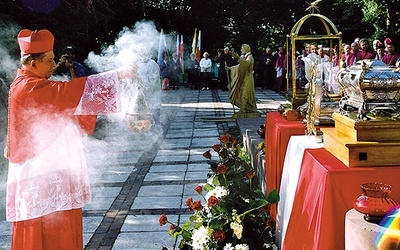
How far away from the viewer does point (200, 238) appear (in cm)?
340

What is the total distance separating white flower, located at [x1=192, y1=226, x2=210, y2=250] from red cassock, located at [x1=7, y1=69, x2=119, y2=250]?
2.54 ft

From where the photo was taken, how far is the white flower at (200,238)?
339 cm

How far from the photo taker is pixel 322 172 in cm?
252

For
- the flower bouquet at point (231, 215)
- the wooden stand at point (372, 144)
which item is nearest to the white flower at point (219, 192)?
the flower bouquet at point (231, 215)

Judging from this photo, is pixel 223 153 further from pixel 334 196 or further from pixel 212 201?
pixel 334 196

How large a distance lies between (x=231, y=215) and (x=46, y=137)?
1.27 m

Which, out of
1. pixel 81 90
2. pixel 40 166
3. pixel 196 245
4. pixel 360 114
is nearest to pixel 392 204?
pixel 360 114

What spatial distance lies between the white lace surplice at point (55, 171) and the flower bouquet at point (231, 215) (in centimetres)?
73

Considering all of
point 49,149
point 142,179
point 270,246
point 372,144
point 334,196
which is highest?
point 372,144

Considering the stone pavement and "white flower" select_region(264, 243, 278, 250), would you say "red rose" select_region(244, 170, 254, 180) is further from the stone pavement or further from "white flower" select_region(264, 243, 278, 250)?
the stone pavement

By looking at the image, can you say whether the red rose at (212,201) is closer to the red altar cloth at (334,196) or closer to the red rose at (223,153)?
the red rose at (223,153)

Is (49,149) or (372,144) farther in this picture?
(49,149)

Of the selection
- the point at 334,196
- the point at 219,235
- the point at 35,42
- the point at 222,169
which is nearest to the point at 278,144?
the point at 222,169

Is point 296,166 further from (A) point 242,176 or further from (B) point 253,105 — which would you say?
(B) point 253,105
